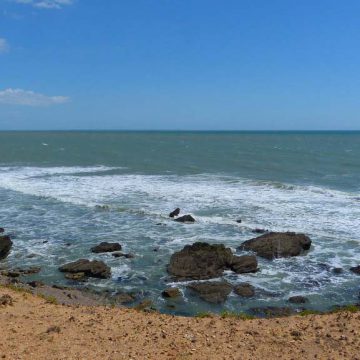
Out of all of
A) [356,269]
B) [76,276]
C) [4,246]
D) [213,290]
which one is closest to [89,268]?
[76,276]

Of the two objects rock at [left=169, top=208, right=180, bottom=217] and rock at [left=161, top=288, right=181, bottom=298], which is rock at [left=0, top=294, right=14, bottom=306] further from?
rock at [left=169, top=208, right=180, bottom=217]

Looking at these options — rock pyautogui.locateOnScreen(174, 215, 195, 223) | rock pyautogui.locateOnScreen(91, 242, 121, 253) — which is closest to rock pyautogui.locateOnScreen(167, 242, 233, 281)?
rock pyautogui.locateOnScreen(91, 242, 121, 253)

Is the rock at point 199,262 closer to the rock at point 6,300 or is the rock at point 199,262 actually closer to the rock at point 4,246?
the rock at point 6,300

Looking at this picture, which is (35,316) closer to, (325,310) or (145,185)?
(325,310)

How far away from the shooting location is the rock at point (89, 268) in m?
17.5

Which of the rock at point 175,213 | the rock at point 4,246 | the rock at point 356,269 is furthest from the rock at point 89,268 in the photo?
the rock at point 356,269

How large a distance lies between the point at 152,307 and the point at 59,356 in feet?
17.3

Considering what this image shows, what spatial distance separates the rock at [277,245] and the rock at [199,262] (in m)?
2.04

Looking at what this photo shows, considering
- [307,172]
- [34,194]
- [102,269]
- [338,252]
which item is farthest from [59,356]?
[307,172]

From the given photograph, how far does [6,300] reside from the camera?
1291 cm

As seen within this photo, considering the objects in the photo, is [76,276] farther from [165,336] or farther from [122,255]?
[165,336]

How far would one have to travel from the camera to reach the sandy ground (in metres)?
9.84

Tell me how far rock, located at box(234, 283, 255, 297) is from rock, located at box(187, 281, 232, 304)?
253mm

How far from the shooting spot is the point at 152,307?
14672 mm
